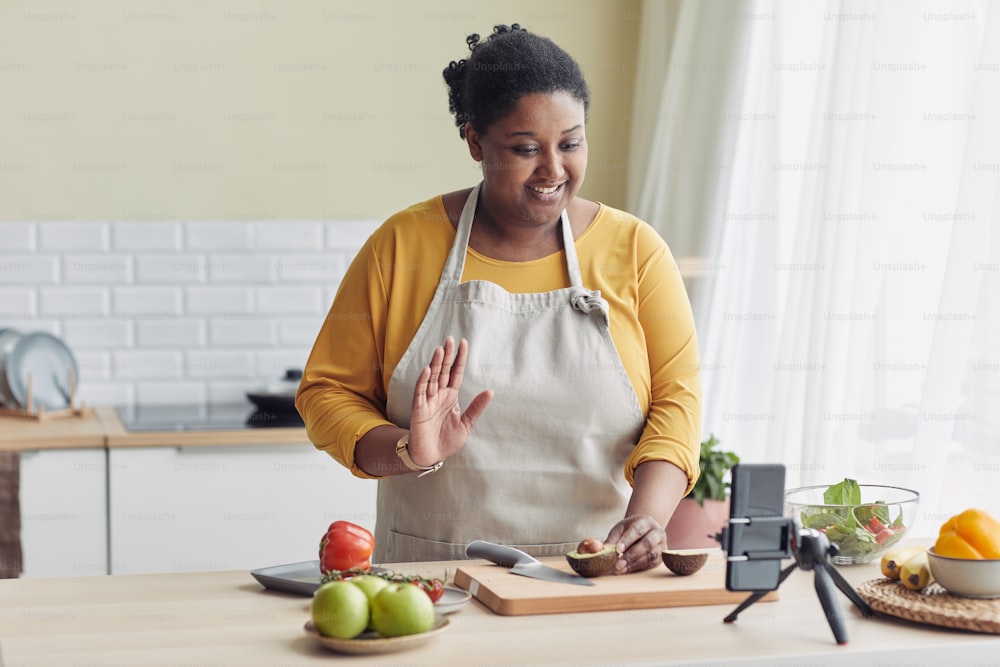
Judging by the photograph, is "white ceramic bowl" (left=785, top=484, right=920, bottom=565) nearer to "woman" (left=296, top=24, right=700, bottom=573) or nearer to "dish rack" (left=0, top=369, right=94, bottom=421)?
"woman" (left=296, top=24, right=700, bottom=573)

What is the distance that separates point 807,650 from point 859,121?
164 cm

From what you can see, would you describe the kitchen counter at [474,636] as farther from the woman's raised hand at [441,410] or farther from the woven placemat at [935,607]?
the woman's raised hand at [441,410]

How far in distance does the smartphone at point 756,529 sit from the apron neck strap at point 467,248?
71 centimetres

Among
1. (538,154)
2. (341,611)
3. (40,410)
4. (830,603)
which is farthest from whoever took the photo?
(40,410)

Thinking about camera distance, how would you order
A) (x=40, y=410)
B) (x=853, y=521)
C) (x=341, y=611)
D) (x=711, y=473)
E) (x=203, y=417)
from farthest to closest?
(x=203, y=417) → (x=40, y=410) → (x=711, y=473) → (x=853, y=521) → (x=341, y=611)

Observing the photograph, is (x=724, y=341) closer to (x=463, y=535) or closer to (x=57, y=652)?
(x=463, y=535)

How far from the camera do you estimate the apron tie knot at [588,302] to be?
6.78 feet

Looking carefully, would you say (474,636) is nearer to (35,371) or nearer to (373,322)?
(373,322)

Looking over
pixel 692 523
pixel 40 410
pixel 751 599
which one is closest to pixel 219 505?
pixel 40 410

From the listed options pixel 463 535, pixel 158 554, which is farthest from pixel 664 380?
pixel 158 554

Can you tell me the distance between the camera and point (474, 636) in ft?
4.81

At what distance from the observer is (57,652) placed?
1405 millimetres

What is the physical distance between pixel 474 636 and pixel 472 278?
32.5 inches

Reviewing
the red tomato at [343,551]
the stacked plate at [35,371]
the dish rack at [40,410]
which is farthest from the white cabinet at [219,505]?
the red tomato at [343,551]
